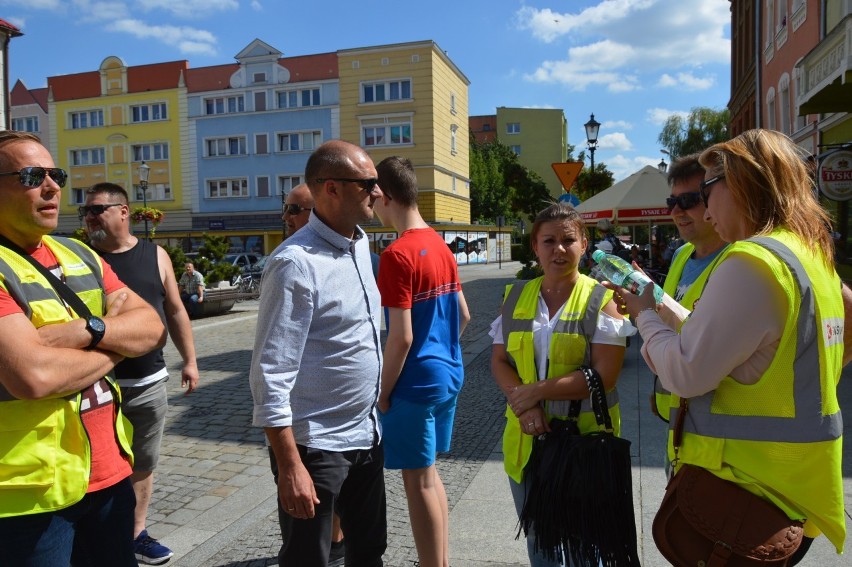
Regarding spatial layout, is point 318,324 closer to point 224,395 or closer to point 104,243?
point 104,243

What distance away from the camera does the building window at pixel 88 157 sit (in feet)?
160

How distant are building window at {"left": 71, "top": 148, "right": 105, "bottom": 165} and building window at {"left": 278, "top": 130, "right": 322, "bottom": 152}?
1420 cm

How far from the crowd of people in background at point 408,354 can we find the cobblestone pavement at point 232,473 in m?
1.16

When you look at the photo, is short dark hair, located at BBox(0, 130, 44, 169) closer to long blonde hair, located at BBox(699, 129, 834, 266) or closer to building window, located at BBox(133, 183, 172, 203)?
long blonde hair, located at BBox(699, 129, 834, 266)

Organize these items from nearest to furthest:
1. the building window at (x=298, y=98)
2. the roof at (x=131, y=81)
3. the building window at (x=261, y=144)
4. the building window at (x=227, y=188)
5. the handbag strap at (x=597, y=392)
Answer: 1. the handbag strap at (x=597, y=392)
2. the building window at (x=298, y=98)
3. the building window at (x=261, y=144)
4. the building window at (x=227, y=188)
5. the roof at (x=131, y=81)

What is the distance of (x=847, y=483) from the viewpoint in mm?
4316

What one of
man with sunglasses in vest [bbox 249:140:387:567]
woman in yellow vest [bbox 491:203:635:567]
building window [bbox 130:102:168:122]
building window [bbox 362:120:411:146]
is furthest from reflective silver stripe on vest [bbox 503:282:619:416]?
building window [bbox 130:102:168:122]

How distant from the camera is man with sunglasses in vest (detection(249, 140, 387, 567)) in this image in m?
2.26

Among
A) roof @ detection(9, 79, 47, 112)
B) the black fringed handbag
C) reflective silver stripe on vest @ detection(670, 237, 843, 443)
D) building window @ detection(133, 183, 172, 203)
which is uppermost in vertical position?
roof @ detection(9, 79, 47, 112)

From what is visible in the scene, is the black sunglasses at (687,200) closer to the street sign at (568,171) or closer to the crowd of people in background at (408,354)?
the crowd of people in background at (408,354)

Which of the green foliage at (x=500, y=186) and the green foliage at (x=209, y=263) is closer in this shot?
the green foliage at (x=209, y=263)

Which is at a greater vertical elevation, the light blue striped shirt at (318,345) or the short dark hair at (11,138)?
the short dark hair at (11,138)

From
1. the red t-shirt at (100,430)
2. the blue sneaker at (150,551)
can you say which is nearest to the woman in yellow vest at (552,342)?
the red t-shirt at (100,430)

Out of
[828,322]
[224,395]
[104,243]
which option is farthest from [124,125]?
[828,322]
